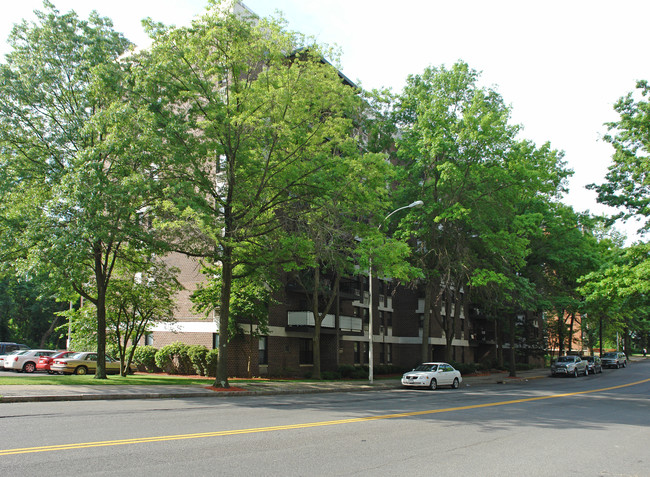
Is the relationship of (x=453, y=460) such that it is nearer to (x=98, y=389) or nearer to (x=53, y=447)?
(x=53, y=447)

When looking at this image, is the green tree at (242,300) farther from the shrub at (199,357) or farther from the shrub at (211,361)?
the shrub at (199,357)

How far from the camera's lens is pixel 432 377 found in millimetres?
27016

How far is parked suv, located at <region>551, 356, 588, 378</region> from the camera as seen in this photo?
Result: 143 ft

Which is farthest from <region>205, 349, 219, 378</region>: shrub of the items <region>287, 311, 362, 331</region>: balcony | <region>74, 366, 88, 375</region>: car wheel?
<region>74, 366, 88, 375</region>: car wheel

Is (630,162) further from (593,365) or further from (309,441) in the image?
(593,365)

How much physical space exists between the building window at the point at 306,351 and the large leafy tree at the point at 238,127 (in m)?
13.5

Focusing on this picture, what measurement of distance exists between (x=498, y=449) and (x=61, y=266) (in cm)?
1577

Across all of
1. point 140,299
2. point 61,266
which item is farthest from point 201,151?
point 140,299

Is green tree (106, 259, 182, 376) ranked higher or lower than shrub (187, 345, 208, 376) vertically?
higher

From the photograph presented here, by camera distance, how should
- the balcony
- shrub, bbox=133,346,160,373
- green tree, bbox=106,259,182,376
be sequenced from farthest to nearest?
shrub, bbox=133,346,160,373, the balcony, green tree, bbox=106,259,182,376

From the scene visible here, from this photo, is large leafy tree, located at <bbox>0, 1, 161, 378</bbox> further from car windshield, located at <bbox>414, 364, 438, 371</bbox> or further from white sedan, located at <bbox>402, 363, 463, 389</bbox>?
car windshield, located at <bbox>414, 364, 438, 371</bbox>

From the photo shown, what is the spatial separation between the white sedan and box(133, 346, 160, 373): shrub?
1623 cm

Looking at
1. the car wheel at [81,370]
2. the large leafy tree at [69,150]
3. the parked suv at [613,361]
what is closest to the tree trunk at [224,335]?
the large leafy tree at [69,150]

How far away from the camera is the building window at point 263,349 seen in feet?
102
